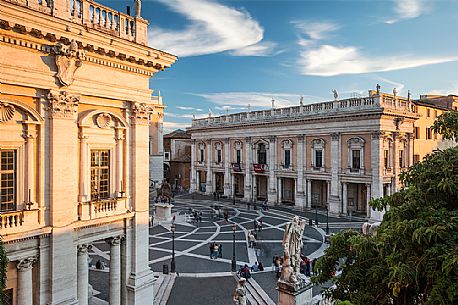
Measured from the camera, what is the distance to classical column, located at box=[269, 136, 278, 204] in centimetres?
4453

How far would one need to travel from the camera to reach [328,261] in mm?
8469

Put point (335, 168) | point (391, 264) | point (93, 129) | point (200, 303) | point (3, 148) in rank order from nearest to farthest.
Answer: point (391, 264) < point (3, 148) < point (93, 129) < point (200, 303) < point (335, 168)

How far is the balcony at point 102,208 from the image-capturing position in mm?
11929

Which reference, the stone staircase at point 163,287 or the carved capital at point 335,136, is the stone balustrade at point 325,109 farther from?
the stone staircase at point 163,287

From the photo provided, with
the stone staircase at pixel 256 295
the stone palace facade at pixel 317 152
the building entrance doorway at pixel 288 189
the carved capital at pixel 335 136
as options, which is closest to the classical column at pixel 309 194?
the stone palace facade at pixel 317 152

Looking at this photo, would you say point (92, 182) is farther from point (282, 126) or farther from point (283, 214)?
point (282, 126)

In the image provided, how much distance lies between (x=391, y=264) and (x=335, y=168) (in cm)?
3313

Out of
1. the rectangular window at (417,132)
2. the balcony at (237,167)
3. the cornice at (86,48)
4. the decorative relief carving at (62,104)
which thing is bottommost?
the balcony at (237,167)

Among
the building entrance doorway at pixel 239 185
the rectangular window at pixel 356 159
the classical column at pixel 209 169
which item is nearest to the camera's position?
the rectangular window at pixel 356 159

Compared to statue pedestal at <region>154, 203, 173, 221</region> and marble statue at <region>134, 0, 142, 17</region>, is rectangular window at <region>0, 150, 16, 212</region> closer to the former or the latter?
marble statue at <region>134, 0, 142, 17</region>

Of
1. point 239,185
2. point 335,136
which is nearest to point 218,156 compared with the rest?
point 239,185

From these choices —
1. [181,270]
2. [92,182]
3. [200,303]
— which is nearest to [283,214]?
[181,270]

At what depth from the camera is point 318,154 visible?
40.5 m

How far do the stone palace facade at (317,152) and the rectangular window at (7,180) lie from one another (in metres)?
31.9
